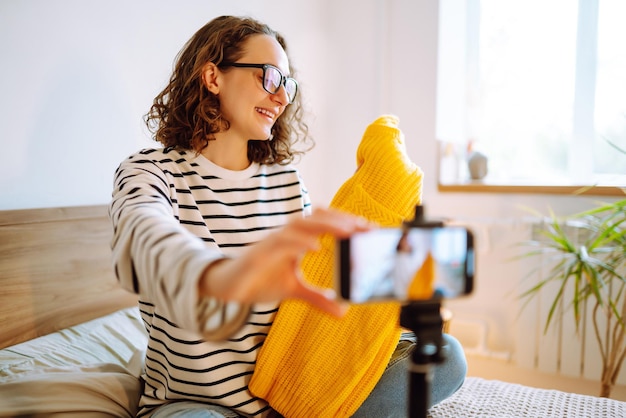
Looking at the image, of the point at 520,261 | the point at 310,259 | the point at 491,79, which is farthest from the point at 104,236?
the point at 491,79

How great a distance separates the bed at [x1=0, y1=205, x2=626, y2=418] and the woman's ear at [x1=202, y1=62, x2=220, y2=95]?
55cm

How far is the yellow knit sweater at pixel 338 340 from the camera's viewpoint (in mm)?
1081

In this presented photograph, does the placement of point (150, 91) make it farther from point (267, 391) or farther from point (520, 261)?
point (520, 261)

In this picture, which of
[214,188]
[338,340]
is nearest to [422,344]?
[338,340]

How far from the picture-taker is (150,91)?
5.71 feet

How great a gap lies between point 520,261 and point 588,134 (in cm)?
69

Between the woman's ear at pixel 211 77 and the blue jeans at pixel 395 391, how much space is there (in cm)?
69

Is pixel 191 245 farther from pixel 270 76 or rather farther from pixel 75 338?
pixel 75 338

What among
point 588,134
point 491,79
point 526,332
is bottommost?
point 526,332

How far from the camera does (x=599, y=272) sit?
1.87 meters

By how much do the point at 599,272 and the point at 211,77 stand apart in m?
1.51

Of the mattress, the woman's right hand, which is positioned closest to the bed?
the mattress

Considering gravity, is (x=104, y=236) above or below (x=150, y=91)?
below

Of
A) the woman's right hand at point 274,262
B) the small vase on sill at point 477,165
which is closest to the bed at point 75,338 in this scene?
the woman's right hand at point 274,262
